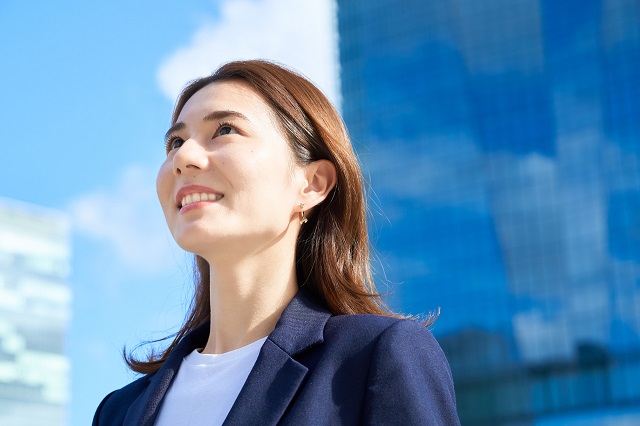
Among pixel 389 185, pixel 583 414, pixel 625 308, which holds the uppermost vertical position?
pixel 389 185

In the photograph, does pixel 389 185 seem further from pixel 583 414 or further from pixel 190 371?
pixel 190 371

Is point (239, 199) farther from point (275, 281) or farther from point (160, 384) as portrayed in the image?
point (160, 384)

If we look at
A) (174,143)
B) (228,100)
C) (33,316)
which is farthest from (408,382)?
(33,316)

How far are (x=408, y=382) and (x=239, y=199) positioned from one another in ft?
Result: 2.54

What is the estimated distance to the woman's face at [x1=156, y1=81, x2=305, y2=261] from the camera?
9.78 ft

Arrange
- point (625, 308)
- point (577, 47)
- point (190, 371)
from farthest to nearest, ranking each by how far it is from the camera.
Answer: point (577, 47)
point (625, 308)
point (190, 371)

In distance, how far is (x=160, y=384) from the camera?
10.5 ft

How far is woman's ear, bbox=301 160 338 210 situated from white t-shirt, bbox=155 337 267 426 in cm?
50

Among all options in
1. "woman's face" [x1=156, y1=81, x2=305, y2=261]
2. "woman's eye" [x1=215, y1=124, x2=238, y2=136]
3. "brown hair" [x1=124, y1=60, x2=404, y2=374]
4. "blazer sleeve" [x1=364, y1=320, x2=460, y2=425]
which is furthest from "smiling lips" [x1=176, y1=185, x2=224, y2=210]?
"blazer sleeve" [x1=364, y1=320, x2=460, y2=425]

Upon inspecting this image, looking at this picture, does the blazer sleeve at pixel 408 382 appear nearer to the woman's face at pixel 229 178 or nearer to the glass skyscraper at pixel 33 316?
the woman's face at pixel 229 178

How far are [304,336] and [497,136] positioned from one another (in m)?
51.9

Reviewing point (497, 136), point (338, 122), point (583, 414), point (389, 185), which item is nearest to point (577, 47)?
point (497, 136)

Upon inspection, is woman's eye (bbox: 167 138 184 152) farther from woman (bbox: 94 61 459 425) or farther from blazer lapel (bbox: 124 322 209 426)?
blazer lapel (bbox: 124 322 209 426)

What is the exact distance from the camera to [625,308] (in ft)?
158
